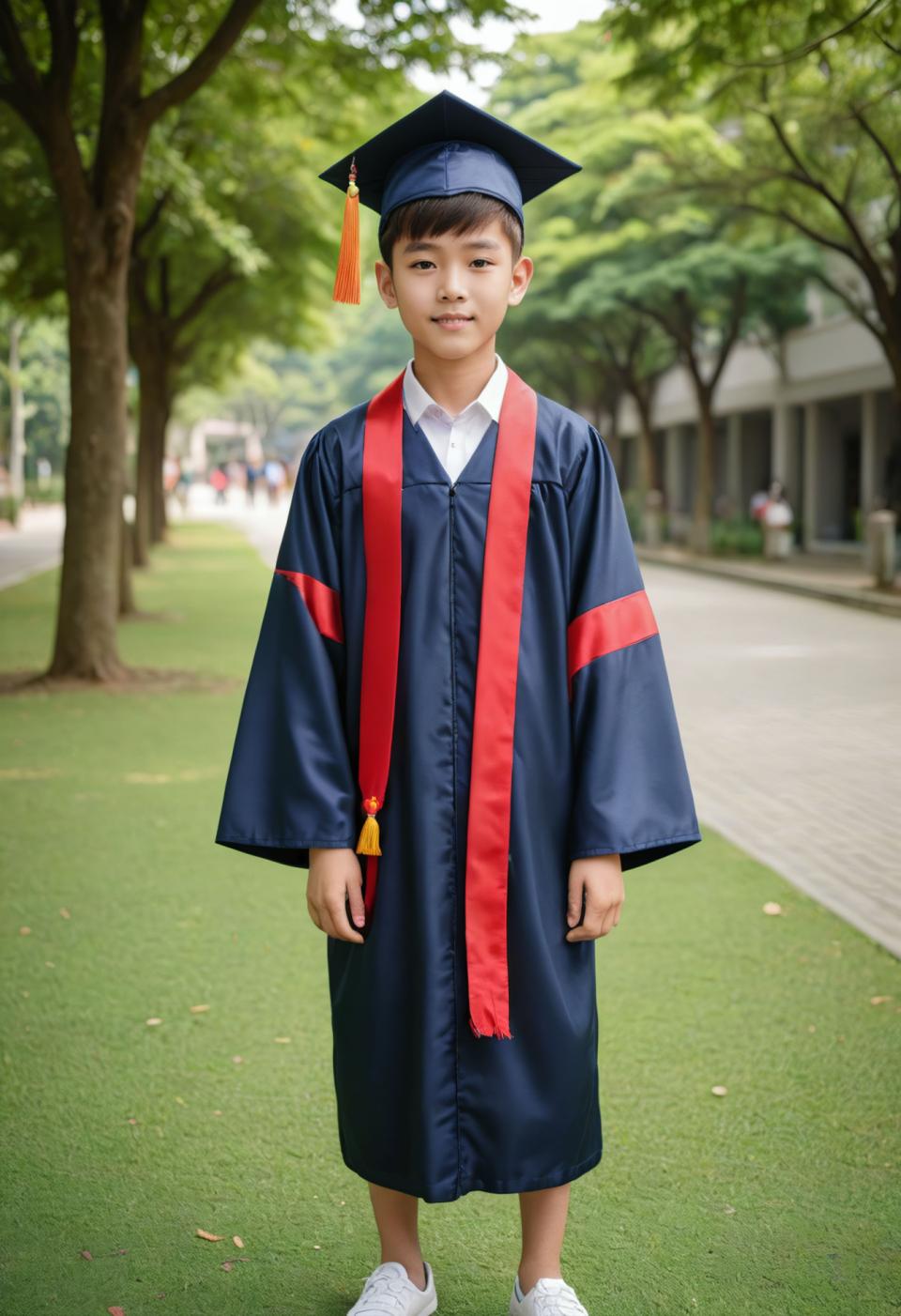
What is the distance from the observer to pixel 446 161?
2.41 m

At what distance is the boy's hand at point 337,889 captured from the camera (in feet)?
7.89

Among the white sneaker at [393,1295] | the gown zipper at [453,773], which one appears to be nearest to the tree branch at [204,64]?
the gown zipper at [453,773]

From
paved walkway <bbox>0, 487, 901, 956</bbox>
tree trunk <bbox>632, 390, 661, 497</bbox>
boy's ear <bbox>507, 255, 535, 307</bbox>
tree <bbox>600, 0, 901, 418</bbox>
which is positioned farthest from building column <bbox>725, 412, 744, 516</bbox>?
boy's ear <bbox>507, 255, 535, 307</bbox>

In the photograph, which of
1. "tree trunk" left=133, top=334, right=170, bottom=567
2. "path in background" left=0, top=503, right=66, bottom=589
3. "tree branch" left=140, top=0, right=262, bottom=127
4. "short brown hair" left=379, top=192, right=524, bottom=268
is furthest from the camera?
"path in background" left=0, top=503, right=66, bottom=589

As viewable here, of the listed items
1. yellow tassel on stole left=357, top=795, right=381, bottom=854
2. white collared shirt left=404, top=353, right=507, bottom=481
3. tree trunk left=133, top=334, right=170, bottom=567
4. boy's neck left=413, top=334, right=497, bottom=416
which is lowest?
yellow tassel on stole left=357, top=795, right=381, bottom=854

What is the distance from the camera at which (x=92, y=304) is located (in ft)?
32.8

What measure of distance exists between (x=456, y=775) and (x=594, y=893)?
1.04 ft

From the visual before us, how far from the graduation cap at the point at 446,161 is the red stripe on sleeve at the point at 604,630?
69 cm

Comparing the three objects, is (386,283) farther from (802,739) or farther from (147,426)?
(147,426)

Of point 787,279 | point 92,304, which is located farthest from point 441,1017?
point 787,279

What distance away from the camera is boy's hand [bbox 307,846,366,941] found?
2.41 m

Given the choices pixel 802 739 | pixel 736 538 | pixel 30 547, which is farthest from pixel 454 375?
pixel 30 547

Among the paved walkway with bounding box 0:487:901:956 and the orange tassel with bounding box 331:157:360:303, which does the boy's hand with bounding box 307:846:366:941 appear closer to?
the orange tassel with bounding box 331:157:360:303

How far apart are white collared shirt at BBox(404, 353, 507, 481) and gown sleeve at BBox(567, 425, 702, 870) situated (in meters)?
0.18
